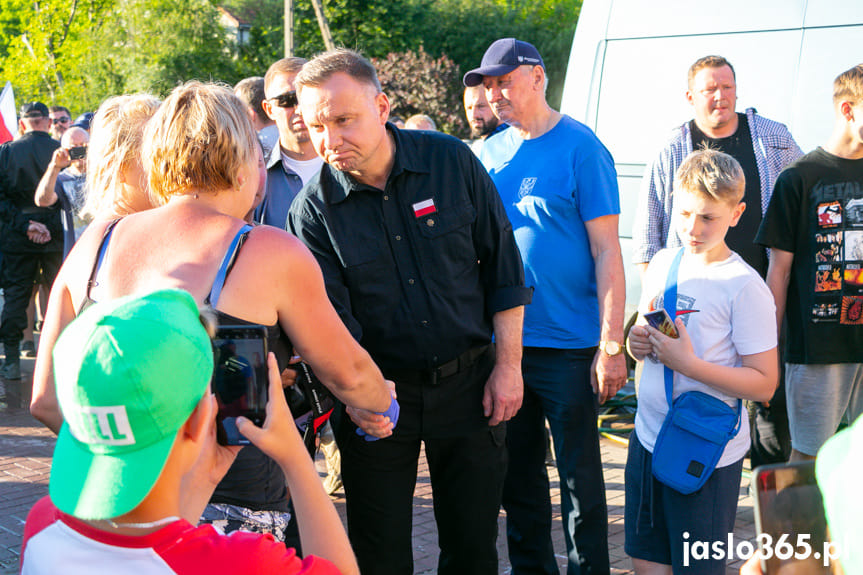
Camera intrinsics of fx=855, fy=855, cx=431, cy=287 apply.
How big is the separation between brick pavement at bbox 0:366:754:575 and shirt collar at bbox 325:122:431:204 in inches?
77.9

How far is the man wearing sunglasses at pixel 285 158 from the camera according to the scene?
13.3 ft

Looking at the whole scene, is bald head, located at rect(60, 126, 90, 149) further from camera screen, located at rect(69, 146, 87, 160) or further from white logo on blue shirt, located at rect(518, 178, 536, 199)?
white logo on blue shirt, located at rect(518, 178, 536, 199)

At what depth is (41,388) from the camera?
2.24 m

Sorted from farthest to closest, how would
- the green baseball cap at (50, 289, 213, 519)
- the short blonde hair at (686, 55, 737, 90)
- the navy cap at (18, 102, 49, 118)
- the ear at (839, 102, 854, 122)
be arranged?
1. the navy cap at (18, 102, 49, 118)
2. the short blonde hair at (686, 55, 737, 90)
3. the ear at (839, 102, 854, 122)
4. the green baseball cap at (50, 289, 213, 519)

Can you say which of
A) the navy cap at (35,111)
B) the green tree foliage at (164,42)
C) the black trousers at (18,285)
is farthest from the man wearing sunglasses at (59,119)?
the green tree foliage at (164,42)

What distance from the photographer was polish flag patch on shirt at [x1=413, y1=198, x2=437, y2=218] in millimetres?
2945

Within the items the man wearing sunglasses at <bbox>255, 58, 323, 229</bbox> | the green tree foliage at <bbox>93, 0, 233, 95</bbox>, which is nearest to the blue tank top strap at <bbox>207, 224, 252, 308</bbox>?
the man wearing sunglasses at <bbox>255, 58, 323, 229</bbox>

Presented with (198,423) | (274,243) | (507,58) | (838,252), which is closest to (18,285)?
(507,58)

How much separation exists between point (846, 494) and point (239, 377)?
1028mm

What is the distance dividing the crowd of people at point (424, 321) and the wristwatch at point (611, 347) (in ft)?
0.05

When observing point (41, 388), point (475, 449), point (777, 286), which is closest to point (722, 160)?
point (777, 286)

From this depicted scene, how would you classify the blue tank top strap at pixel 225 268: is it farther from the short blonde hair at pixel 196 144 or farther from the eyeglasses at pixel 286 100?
the eyeglasses at pixel 286 100

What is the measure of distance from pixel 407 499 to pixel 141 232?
1.47 m

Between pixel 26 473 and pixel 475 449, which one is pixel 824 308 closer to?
pixel 475 449
